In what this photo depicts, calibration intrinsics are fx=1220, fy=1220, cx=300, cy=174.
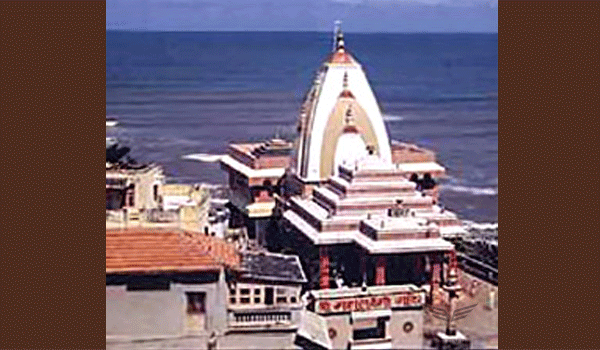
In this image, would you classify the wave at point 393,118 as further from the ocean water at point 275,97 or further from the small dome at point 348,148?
the small dome at point 348,148

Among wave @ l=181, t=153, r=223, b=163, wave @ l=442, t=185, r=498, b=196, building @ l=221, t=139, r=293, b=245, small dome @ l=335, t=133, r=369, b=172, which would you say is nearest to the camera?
small dome @ l=335, t=133, r=369, b=172

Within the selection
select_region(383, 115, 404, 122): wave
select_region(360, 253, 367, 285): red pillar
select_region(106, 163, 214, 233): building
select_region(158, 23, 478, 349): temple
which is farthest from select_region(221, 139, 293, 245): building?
select_region(383, 115, 404, 122): wave

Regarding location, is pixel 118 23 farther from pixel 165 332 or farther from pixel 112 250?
pixel 165 332

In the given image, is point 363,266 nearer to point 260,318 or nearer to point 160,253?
point 260,318

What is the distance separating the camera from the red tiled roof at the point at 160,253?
19.1 feet

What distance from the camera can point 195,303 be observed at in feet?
19.2

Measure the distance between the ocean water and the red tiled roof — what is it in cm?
188

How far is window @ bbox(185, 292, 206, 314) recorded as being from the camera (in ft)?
19.1

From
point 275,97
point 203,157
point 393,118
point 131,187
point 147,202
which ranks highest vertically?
point 275,97

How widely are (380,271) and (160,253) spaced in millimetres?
1967

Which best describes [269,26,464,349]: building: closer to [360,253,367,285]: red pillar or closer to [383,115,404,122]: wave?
[360,253,367,285]: red pillar
